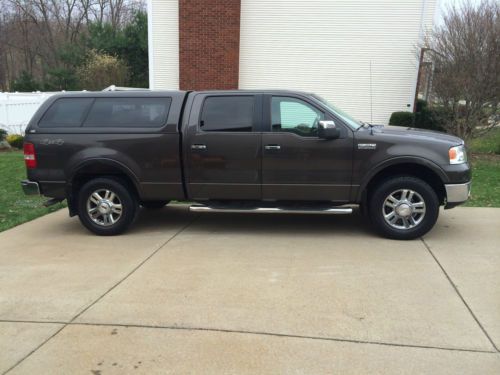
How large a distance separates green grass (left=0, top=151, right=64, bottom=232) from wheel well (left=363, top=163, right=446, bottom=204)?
5323mm

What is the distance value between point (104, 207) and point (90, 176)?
19.4 inches

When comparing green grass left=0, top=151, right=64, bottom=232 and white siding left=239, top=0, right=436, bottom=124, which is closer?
green grass left=0, top=151, right=64, bottom=232

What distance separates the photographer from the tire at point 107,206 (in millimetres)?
6367

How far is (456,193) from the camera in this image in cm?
579

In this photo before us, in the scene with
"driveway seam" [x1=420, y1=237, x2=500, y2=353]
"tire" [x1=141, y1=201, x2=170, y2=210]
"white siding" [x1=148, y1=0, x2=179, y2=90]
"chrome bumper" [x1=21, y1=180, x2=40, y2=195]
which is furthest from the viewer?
"white siding" [x1=148, y1=0, x2=179, y2=90]

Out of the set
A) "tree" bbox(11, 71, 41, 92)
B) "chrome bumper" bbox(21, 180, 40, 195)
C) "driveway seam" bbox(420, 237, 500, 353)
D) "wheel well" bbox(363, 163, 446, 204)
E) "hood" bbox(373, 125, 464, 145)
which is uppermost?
"tree" bbox(11, 71, 41, 92)

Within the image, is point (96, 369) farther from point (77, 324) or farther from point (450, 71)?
point (450, 71)

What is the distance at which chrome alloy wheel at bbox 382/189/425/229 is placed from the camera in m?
5.89

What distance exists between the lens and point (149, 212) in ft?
25.8

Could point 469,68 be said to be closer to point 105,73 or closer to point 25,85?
point 105,73

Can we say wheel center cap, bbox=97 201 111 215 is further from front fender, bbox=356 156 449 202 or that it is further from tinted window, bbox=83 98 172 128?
front fender, bbox=356 156 449 202

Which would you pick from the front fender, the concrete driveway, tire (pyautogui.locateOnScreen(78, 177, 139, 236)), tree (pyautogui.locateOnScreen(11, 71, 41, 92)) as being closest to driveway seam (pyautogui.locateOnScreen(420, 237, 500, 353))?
the concrete driveway

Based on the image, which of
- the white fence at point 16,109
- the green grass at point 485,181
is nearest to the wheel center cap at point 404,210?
the green grass at point 485,181

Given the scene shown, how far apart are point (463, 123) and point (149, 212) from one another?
375 inches
